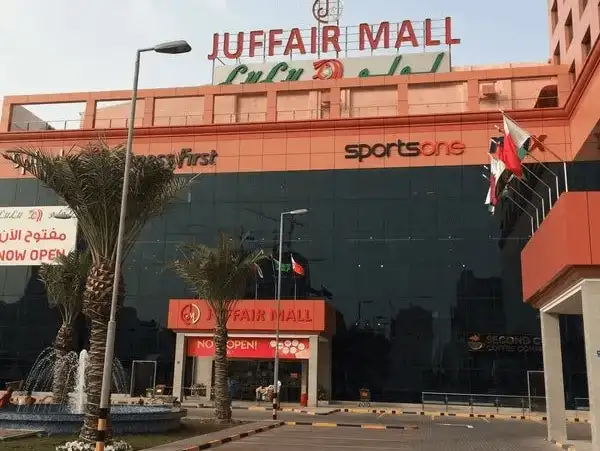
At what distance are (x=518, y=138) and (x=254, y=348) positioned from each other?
2248 cm

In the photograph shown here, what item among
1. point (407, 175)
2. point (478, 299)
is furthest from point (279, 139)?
point (478, 299)

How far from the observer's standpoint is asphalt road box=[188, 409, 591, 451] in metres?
18.8

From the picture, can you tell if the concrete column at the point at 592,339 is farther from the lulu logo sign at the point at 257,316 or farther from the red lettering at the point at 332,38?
the red lettering at the point at 332,38

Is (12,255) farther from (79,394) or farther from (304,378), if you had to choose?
(304,378)

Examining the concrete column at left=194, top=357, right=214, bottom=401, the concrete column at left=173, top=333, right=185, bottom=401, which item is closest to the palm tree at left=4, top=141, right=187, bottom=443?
the concrete column at left=173, top=333, right=185, bottom=401

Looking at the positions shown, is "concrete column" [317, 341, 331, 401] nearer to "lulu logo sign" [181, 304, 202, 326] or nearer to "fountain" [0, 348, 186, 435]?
"lulu logo sign" [181, 304, 202, 326]

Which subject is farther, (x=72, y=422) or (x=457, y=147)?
(x=457, y=147)

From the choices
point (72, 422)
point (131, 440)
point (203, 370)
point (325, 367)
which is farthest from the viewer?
point (203, 370)

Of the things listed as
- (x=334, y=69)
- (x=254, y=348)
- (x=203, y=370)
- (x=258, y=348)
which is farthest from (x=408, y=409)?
(x=334, y=69)

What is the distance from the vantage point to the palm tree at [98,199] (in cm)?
1689

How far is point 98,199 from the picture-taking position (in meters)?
17.1

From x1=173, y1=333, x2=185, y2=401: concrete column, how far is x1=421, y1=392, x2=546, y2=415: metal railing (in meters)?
14.0

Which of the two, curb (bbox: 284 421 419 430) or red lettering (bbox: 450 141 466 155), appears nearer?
curb (bbox: 284 421 419 430)

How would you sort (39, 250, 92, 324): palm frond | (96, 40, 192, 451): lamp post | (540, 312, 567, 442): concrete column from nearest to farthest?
(96, 40, 192, 451): lamp post < (540, 312, 567, 442): concrete column < (39, 250, 92, 324): palm frond
